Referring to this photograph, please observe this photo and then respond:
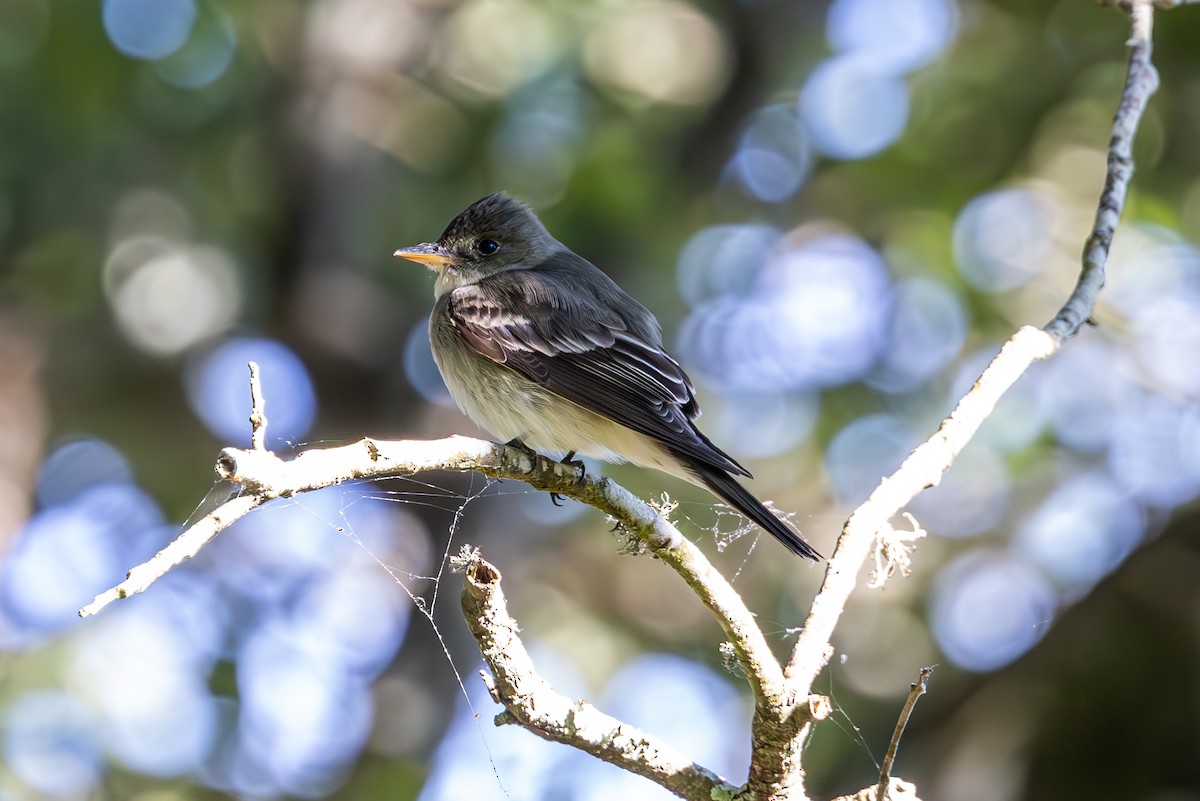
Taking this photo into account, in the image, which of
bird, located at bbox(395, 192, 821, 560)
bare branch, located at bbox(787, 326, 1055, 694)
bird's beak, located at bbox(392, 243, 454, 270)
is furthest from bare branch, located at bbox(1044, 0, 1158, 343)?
bird's beak, located at bbox(392, 243, 454, 270)

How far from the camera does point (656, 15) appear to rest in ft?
27.1

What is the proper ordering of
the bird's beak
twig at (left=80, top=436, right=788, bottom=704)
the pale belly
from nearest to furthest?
twig at (left=80, top=436, right=788, bottom=704) < the pale belly < the bird's beak

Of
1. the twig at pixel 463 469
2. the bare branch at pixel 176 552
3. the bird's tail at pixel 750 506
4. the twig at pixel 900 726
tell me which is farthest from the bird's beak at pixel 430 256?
the twig at pixel 900 726

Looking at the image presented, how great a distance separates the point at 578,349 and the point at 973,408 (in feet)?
5.62

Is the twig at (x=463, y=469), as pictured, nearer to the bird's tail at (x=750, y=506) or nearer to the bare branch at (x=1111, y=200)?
the bird's tail at (x=750, y=506)

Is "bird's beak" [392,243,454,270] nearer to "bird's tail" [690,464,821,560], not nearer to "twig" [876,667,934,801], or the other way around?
"bird's tail" [690,464,821,560]

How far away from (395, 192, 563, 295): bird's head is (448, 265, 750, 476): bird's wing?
387 millimetres

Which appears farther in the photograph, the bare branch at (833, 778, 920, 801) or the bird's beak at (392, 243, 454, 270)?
the bird's beak at (392, 243, 454, 270)

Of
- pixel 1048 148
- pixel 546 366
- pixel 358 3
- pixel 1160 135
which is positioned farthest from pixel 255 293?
pixel 1160 135

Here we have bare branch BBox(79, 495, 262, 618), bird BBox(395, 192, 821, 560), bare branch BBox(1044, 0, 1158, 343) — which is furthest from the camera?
bird BBox(395, 192, 821, 560)

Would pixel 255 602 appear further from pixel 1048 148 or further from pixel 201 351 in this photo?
pixel 1048 148

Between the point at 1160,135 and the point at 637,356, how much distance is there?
14.8 feet

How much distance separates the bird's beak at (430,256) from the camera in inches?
189

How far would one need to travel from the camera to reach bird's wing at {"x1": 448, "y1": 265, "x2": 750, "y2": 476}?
12.9 ft
